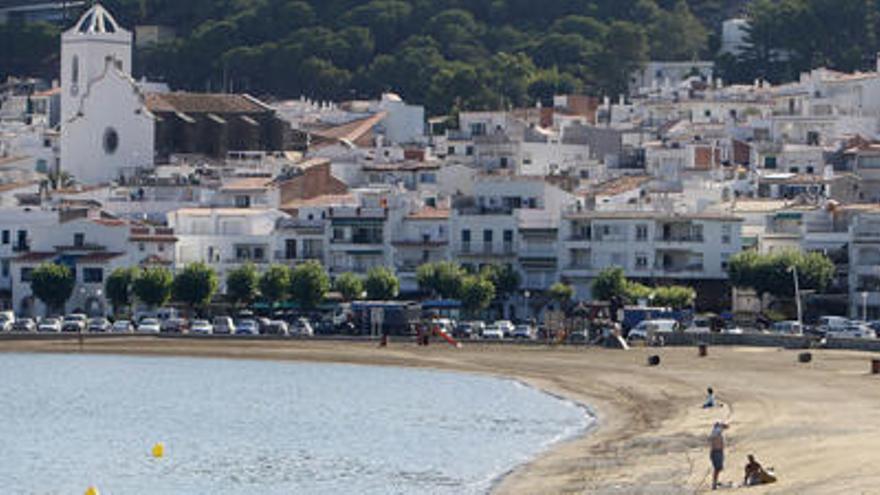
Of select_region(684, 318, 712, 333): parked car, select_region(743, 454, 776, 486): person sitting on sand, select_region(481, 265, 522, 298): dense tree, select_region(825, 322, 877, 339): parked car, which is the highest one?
select_region(481, 265, 522, 298): dense tree

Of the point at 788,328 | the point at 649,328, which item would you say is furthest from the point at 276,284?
the point at 788,328

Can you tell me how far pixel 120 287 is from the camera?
104 metres

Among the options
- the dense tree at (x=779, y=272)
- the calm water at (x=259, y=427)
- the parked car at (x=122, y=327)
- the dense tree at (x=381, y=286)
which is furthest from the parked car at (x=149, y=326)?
the dense tree at (x=779, y=272)

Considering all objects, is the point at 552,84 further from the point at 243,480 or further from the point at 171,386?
the point at 243,480

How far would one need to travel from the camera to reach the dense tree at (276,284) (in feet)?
337

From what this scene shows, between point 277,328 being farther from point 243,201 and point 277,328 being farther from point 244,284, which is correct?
point 243,201

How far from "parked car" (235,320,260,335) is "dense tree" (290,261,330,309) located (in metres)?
3.93

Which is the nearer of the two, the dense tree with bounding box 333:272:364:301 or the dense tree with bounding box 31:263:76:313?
the dense tree with bounding box 333:272:364:301

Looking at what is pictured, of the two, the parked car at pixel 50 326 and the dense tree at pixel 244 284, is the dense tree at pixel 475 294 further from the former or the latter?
the parked car at pixel 50 326

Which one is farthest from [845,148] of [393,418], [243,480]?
[243,480]

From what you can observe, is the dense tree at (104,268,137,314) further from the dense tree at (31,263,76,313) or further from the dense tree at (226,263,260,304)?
the dense tree at (226,263,260,304)

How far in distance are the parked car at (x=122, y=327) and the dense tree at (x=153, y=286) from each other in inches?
120

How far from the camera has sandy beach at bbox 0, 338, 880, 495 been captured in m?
53.0

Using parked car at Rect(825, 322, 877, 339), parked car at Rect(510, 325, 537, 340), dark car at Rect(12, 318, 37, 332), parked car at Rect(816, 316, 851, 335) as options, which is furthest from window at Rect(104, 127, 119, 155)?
parked car at Rect(825, 322, 877, 339)
